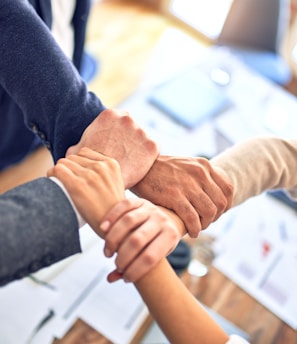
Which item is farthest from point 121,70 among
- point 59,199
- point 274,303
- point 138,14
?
point 59,199

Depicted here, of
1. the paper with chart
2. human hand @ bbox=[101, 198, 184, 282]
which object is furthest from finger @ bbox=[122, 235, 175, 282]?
the paper with chart

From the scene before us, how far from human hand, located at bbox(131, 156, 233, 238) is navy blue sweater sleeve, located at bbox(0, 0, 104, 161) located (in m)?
0.18

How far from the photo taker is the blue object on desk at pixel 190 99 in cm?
130

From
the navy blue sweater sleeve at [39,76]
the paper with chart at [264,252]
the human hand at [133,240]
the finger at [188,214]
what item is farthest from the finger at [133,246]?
the paper with chart at [264,252]

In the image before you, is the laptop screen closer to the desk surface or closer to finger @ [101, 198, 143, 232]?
the desk surface

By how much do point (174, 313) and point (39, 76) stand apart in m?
0.47

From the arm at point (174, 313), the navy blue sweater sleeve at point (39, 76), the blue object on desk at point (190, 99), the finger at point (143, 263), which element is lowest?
the blue object on desk at point (190, 99)

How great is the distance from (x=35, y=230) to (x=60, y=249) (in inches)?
1.9

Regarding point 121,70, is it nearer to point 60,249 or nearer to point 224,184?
point 224,184

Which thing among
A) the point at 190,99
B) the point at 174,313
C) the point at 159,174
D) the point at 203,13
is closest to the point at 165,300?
the point at 174,313

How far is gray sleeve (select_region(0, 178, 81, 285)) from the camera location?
1.47ft

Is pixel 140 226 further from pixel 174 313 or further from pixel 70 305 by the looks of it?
pixel 70 305

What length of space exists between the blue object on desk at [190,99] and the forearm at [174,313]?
2.67ft

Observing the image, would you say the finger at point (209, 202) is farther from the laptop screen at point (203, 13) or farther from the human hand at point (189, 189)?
the laptop screen at point (203, 13)
